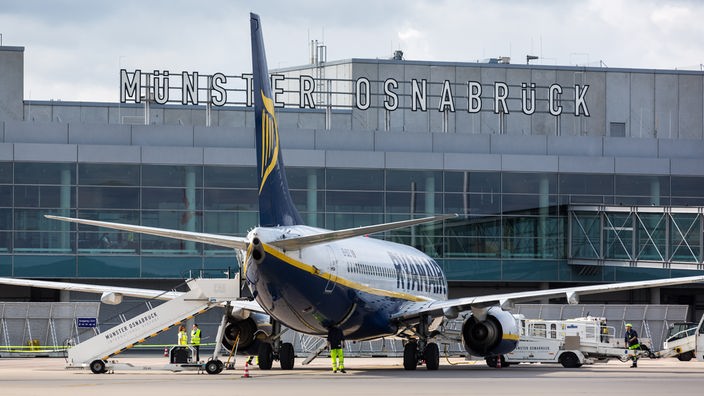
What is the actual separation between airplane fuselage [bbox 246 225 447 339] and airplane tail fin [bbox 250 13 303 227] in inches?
25.1

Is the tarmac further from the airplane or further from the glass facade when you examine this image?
Answer: the glass facade

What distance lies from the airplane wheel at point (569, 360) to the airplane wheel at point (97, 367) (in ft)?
65.2

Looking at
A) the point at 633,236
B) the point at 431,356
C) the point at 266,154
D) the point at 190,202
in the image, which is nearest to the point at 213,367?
the point at 266,154

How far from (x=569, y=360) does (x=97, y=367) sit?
20.2 meters

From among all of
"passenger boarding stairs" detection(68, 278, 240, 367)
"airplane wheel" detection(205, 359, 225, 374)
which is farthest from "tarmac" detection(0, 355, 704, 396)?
"passenger boarding stairs" detection(68, 278, 240, 367)

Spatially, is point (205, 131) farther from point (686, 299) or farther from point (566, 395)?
point (566, 395)

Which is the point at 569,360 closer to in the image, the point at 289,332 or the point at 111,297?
the point at 289,332

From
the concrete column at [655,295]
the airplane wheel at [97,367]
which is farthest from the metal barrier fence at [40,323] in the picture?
the concrete column at [655,295]

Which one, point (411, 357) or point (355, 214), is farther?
point (355, 214)

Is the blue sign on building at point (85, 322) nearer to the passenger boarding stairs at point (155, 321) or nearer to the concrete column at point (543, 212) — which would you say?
the passenger boarding stairs at point (155, 321)

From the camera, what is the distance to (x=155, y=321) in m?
40.0

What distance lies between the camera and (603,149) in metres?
74.5

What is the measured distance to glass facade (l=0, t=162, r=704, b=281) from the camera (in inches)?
2640

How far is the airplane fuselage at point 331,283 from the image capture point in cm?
3538
